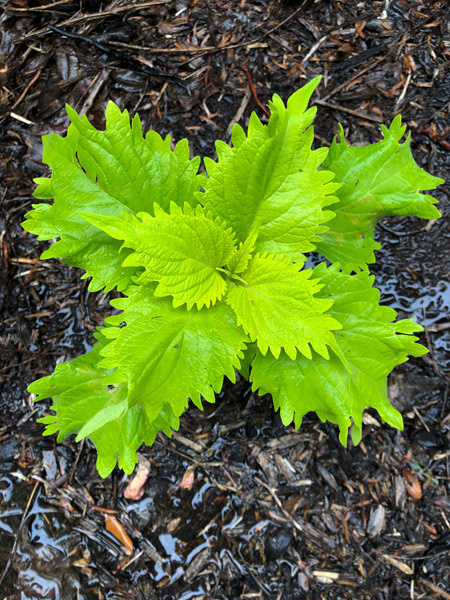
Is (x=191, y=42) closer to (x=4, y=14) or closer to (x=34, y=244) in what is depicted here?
(x=4, y=14)

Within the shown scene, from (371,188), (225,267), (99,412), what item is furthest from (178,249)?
(371,188)

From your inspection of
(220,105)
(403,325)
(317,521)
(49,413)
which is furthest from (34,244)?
(317,521)

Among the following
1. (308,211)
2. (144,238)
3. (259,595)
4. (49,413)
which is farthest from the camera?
(49,413)

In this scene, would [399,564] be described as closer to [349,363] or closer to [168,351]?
[349,363]

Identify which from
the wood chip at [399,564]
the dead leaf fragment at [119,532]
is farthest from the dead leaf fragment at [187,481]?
the wood chip at [399,564]

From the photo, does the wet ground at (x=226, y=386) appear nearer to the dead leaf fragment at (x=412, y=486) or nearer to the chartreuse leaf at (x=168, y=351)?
the dead leaf fragment at (x=412, y=486)

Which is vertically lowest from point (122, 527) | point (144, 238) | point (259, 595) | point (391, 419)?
point (259, 595)
